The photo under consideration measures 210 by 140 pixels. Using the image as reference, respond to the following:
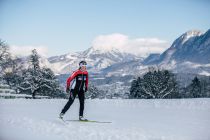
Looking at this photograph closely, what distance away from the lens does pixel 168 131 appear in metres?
8.55

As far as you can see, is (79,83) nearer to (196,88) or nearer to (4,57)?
(4,57)

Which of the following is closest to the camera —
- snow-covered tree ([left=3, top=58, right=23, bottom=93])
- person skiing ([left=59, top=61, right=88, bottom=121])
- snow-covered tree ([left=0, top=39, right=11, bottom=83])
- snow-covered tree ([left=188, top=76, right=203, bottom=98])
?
person skiing ([left=59, top=61, right=88, bottom=121])

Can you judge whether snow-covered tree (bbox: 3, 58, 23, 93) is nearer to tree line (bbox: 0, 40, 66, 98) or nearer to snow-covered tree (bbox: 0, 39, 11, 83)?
tree line (bbox: 0, 40, 66, 98)

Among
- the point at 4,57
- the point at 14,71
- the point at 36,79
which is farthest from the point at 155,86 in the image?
the point at 4,57

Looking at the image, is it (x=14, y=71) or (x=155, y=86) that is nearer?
(x=14, y=71)

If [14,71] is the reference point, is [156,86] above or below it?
below

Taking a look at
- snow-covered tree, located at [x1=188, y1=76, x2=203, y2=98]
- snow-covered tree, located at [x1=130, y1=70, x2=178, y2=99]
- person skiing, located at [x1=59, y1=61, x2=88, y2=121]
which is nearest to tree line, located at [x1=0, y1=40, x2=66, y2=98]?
snow-covered tree, located at [x1=130, y1=70, x2=178, y2=99]

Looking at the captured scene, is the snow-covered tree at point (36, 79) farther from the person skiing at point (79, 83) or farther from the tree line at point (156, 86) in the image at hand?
the person skiing at point (79, 83)

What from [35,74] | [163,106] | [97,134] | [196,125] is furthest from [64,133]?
[35,74]

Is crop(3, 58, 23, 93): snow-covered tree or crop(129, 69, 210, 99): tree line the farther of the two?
crop(129, 69, 210, 99): tree line

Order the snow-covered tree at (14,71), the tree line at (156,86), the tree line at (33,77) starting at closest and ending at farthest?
the snow-covered tree at (14,71)
the tree line at (33,77)
the tree line at (156,86)

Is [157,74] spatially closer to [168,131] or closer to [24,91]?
[24,91]

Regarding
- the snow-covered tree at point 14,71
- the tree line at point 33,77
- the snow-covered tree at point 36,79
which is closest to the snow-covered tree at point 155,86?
the tree line at point 33,77

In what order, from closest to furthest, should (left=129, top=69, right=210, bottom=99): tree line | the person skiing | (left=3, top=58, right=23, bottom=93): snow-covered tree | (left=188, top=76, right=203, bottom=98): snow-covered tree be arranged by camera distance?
the person skiing → (left=3, top=58, right=23, bottom=93): snow-covered tree → (left=129, top=69, right=210, bottom=99): tree line → (left=188, top=76, right=203, bottom=98): snow-covered tree
